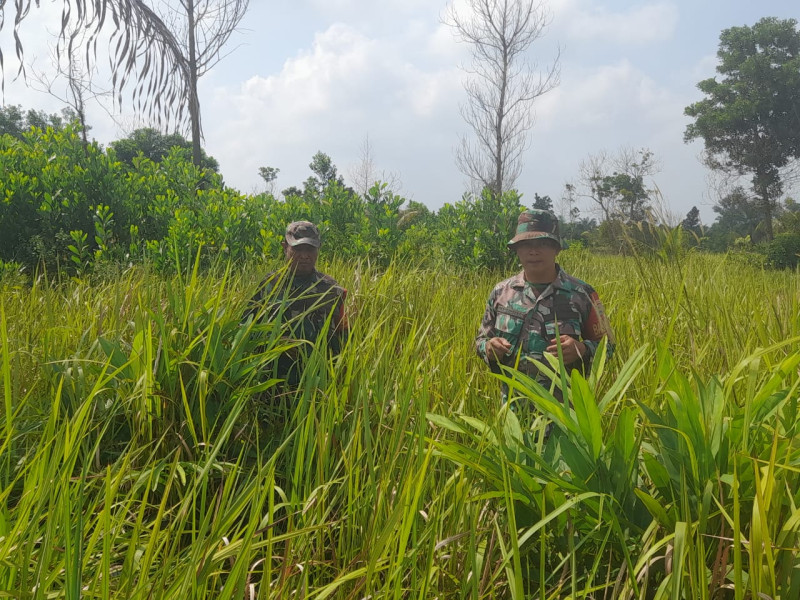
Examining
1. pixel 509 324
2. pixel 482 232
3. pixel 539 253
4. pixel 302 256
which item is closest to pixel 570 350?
pixel 509 324

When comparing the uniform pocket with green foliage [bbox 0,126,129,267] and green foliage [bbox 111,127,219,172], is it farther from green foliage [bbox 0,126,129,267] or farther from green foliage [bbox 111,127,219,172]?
green foliage [bbox 111,127,219,172]

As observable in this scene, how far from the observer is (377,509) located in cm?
127

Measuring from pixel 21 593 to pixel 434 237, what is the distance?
31.7 ft

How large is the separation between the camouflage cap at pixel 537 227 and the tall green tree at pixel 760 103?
2636 cm

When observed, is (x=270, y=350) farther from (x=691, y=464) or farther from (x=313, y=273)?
(x=313, y=273)

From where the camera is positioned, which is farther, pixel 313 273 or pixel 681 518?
pixel 313 273

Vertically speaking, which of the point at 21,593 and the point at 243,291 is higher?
the point at 243,291

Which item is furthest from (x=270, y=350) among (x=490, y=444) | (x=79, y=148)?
(x=79, y=148)

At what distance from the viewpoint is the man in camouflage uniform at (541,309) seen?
251cm

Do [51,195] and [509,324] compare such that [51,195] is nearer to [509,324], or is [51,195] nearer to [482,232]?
[509,324]

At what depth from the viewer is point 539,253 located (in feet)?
8.49

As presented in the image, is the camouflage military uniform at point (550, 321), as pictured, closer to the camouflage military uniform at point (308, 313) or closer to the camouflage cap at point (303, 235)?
the camouflage military uniform at point (308, 313)

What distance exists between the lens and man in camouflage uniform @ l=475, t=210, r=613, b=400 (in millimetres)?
2508

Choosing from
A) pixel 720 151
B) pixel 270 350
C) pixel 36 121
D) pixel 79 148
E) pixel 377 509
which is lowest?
pixel 377 509
